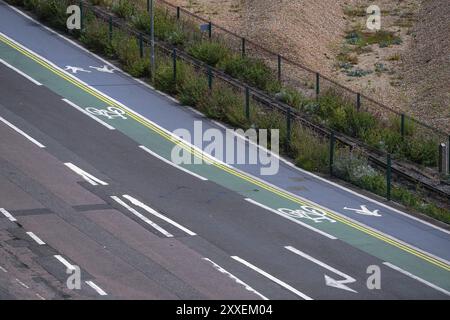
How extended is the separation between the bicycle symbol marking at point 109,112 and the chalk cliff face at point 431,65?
11.1 metres

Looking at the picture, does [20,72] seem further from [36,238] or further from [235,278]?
[235,278]

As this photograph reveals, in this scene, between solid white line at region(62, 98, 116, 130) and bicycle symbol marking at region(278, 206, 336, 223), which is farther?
solid white line at region(62, 98, 116, 130)

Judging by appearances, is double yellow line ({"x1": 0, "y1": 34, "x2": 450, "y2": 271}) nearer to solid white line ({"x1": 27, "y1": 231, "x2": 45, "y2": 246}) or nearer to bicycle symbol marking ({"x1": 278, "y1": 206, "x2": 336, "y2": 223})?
bicycle symbol marking ({"x1": 278, "y1": 206, "x2": 336, "y2": 223})

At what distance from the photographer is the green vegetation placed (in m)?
28.7

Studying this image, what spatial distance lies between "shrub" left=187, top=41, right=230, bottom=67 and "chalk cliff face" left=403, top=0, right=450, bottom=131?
7.10 m

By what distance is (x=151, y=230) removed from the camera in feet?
76.4

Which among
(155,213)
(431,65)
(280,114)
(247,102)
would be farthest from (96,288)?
(431,65)

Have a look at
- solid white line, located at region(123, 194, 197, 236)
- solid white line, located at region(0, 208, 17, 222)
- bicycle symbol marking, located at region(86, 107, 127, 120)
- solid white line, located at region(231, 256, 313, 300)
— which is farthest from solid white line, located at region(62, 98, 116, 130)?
solid white line, located at region(231, 256, 313, 300)

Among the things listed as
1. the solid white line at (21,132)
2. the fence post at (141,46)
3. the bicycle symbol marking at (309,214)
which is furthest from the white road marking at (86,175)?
the fence post at (141,46)

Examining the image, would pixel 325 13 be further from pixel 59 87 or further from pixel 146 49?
pixel 59 87

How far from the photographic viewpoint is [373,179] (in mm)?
28359

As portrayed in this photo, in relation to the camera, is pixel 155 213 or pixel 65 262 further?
pixel 155 213

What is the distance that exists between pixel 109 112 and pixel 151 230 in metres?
9.46
